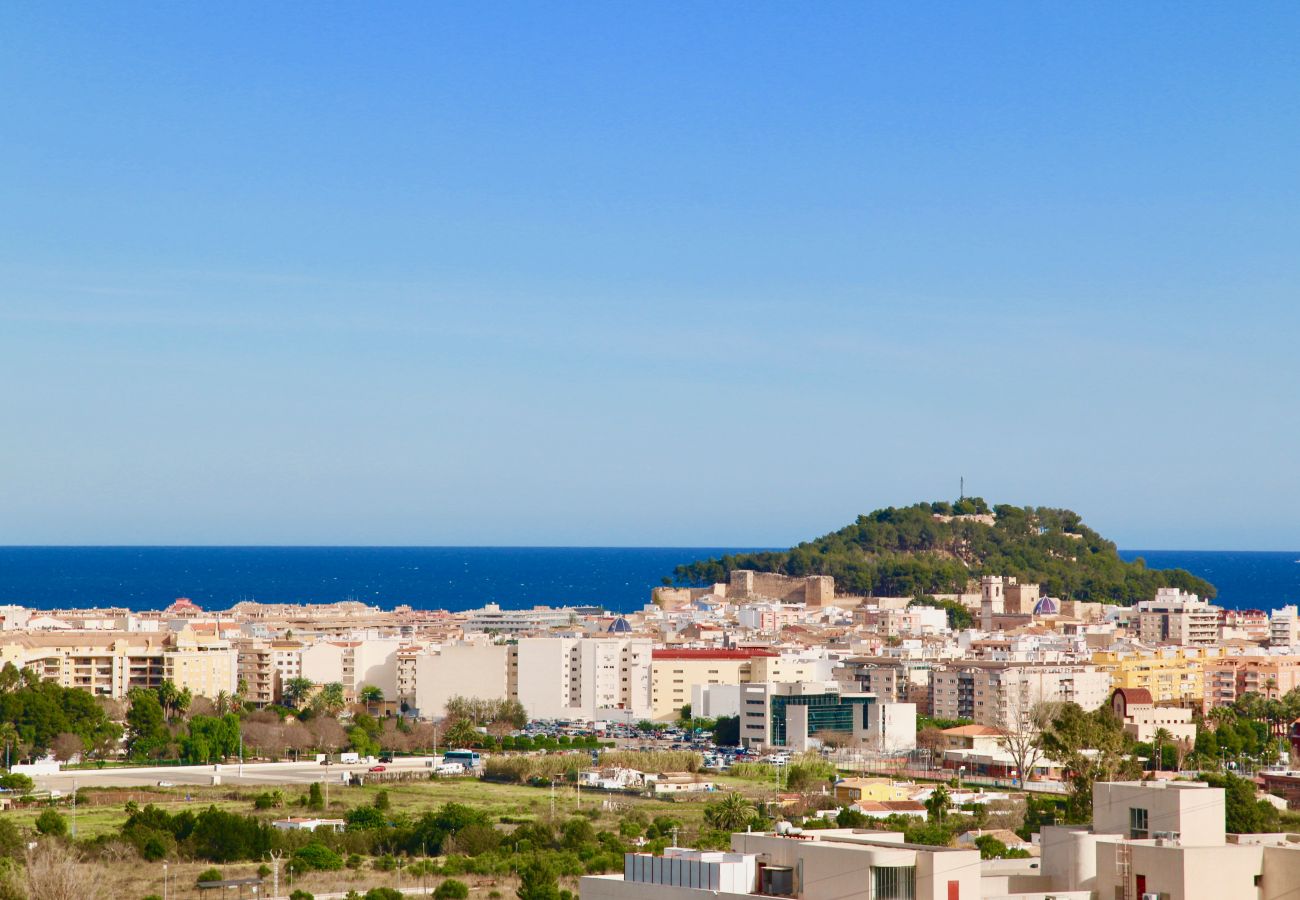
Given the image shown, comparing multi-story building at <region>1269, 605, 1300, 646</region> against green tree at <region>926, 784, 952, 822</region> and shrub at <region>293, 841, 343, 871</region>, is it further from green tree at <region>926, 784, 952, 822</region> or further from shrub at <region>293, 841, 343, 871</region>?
shrub at <region>293, 841, 343, 871</region>

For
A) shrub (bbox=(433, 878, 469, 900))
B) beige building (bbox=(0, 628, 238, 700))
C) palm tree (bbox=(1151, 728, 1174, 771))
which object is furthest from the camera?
beige building (bbox=(0, 628, 238, 700))

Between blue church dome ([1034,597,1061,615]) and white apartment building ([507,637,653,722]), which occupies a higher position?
blue church dome ([1034,597,1061,615])

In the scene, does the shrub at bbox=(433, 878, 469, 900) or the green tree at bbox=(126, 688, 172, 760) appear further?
the green tree at bbox=(126, 688, 172, 760)

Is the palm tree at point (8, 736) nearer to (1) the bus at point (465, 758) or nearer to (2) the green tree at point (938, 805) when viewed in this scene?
(1) the bus at point (465, 758)

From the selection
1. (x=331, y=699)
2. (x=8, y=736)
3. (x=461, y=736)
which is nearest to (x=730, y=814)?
(x=461, y=736)

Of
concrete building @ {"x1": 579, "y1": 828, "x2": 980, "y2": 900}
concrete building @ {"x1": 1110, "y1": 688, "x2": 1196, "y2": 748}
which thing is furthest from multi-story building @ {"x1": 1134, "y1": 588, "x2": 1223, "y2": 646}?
concrete building @ {"x1": 579, "y1": 828, "x2": 980, "y2": 900}

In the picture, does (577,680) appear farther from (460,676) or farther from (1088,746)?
(1088,746)

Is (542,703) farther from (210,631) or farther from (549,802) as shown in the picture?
(549,802)

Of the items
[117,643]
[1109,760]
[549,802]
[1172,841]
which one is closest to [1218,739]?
[1109,760]

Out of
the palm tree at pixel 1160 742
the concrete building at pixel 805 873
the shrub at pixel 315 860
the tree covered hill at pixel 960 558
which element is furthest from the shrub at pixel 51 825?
the tree covered hill at pixel 960 558
